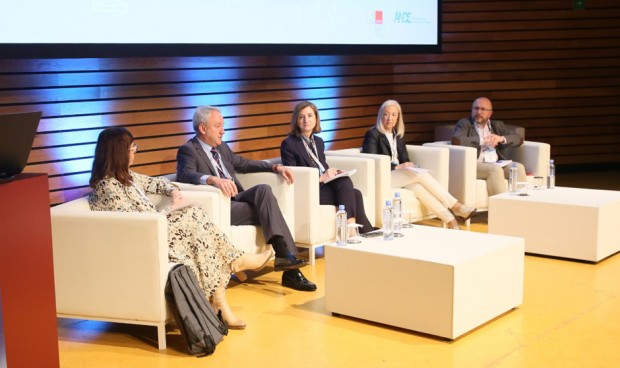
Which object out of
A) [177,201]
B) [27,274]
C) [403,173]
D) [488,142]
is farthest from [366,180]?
[27,274]

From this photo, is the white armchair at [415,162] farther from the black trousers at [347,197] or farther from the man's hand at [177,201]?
the man's hand at [177,201]

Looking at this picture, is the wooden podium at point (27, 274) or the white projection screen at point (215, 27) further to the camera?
the white projection screen at point (215, 27)

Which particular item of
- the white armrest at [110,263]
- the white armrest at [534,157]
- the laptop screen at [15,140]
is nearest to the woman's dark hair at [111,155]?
the white armrest at [110,263]

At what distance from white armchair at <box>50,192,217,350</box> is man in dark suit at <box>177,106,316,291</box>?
114cm

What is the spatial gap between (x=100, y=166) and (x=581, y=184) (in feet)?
20.6

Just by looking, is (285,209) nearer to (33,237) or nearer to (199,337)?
(199,337)

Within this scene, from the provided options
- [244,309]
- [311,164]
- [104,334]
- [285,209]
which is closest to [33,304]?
[104,334]

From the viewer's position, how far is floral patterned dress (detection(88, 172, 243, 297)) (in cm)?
480

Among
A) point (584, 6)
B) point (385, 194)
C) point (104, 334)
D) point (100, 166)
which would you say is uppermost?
point (584, 6)

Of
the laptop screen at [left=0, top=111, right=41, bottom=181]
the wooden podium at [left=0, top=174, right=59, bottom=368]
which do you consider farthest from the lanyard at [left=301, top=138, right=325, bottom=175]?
the laptop screen at [left=0, top=111, right=41, bottom=181]

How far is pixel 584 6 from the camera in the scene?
33.2ft

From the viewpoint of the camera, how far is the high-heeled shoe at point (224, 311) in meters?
4.83

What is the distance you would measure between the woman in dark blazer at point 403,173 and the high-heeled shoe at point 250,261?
2082mm

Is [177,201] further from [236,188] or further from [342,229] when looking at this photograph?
[342,229]
